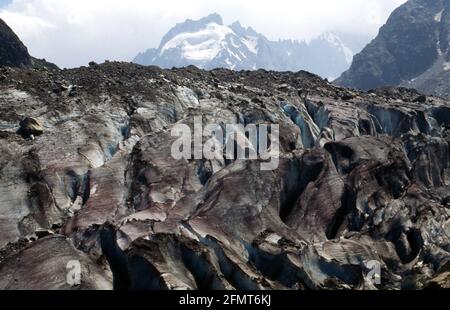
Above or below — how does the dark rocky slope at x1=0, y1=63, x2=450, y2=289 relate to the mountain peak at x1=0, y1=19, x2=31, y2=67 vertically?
below

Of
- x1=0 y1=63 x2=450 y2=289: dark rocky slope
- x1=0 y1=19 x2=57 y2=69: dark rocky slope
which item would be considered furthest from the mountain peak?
x1=0 y1=63 x2=450 y2=289: dark rocky slope

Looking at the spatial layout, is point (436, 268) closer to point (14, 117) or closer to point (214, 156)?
point (214, 156)

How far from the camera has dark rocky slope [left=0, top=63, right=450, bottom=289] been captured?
3362 centimetres

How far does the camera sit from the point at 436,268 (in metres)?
38.3

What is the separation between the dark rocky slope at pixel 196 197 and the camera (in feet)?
110

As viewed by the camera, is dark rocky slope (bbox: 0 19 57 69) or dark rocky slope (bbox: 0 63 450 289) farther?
dark rocky slope (bbox: 0 19 57 69)

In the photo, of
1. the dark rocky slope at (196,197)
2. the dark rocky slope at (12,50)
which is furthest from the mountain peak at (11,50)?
the dark rocky slope at (196,197)

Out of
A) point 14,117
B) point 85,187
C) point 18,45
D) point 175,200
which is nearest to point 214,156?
point 175,200

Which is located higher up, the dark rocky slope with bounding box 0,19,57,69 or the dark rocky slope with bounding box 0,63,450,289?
the dark rocky slope with bounding box 0,19,57,69

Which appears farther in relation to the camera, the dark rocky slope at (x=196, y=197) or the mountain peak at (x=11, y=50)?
the mountain peak at (x=11, y=50)

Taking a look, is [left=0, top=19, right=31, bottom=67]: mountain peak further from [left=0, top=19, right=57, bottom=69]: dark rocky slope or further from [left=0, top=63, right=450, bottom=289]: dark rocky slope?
[left=0, top=63, right=450, bottom=289]: dark rocky slope

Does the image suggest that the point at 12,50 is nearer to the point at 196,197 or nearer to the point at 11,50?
the point at 11,50

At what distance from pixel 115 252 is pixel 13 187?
47.9 feet

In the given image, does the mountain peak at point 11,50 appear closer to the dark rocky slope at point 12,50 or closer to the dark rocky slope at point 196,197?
the dark rocky slope at point 12,50
